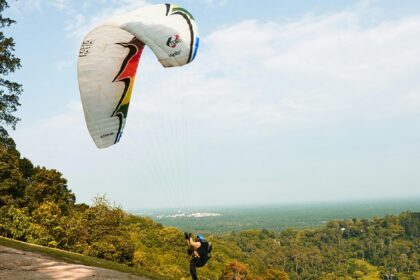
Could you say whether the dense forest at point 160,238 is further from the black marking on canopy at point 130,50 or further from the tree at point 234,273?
the black marking on canopy at point 130,50

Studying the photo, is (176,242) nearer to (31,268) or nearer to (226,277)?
(226,277)

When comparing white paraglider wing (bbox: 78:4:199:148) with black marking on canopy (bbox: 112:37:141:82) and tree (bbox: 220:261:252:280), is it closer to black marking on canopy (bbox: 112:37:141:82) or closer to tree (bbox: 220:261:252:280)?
black marking on canopy (bbox: 112:37:141:82)

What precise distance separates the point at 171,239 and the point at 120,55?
67.5m

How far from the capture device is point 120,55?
1255 centimetres

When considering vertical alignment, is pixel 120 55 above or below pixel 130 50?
below

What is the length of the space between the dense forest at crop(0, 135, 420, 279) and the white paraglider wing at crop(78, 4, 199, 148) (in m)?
11.2

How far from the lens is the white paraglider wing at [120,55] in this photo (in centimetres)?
1102

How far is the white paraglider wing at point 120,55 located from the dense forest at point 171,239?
11.2m

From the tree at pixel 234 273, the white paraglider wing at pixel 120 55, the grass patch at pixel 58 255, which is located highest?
the white paraglider wing at pixel 120 55

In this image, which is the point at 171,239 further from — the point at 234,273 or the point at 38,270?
the point at 38,270

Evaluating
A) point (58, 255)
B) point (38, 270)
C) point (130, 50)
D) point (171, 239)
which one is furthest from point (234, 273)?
point (130, 50)

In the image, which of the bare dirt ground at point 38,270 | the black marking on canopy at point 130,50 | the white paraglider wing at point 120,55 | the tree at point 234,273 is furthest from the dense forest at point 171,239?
the black marking on canopy at point 130,50

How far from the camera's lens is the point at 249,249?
147000 mm

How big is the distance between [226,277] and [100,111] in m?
48.8
